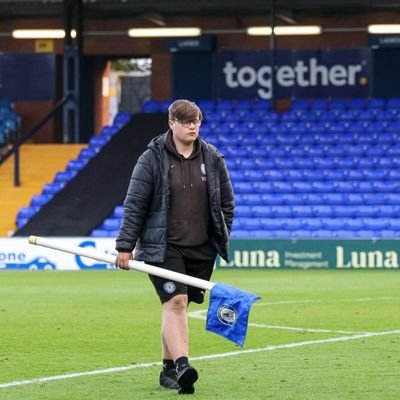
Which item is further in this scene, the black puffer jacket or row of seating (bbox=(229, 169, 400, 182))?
row of seating (bbox=(229, 169, 400, 182))

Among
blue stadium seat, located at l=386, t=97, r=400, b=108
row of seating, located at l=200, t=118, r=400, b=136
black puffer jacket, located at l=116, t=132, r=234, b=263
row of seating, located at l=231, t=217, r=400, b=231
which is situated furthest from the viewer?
blue stadium seat, located at l=386, t=97, r=400, b=108

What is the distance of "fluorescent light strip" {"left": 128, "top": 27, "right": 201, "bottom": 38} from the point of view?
4109 cm

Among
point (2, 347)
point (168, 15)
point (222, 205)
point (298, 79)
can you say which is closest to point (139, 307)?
point (2, 347)

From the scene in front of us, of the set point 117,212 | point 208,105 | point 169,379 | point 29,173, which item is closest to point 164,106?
point 208,105

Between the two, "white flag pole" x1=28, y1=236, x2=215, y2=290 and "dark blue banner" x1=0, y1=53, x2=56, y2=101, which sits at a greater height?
"dark blue banner" x1=0, y1=53, x2=56, y2=101

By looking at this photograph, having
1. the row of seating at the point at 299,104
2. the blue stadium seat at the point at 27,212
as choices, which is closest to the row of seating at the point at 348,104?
the row of seating at the point at 299,104

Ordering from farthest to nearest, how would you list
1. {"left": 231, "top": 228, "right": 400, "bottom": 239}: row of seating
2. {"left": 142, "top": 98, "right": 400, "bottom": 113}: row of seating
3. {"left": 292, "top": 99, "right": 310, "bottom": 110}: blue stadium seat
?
{"left": 292, "top": 99, "right": 310, "bottom": 110}: blue stadium seat, {"left": 142, "top": 98, "right": 400, "bottom": 113}: row of seating, {"left": 231, "top": 228, "right": 400, "bottom": 239}: row of seating

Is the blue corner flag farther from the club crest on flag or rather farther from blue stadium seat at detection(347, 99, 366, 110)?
blue stadium seat at detection(347, 99, 366, 110)

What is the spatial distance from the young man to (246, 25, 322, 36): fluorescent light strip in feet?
102

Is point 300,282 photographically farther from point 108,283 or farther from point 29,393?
point 29,393

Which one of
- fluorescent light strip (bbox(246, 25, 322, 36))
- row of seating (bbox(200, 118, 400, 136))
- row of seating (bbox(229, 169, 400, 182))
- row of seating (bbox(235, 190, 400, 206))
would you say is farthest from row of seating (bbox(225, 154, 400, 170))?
fluorescent light strip (bbox(246, 25, 322, 36))

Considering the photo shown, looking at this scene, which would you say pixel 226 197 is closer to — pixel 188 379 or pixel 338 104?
pixel 188 379

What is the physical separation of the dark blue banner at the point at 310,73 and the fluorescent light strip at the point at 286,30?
119 centimetres

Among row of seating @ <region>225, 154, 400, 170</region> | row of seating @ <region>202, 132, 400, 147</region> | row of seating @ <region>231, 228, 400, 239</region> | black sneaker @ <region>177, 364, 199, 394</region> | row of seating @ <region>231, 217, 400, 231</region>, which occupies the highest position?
row of seating @ <region>202, 132, 400, 147</region>
